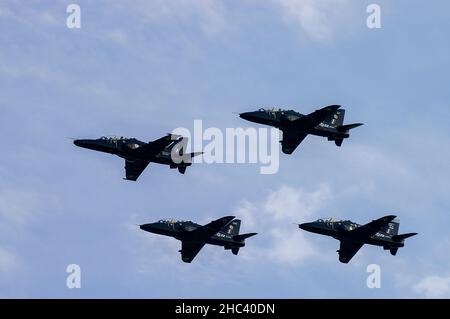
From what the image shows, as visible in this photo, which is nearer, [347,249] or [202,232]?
[202,232]

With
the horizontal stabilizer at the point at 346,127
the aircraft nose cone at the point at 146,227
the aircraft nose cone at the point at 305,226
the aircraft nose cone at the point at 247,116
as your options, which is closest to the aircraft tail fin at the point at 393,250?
the aircraft nose cone at the point at 305,226

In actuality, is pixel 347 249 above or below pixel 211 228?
below

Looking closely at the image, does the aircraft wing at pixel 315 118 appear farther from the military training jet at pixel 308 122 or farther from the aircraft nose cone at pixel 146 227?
the aircraft nose cone at pixel 146 227

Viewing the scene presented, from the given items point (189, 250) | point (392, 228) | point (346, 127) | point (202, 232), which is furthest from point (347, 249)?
point (189, 250)

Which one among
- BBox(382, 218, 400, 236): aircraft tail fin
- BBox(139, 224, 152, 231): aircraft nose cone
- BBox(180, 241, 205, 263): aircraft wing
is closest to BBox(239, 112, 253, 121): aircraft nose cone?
BBox(139, 224, 152, 231): aircraft nose cone

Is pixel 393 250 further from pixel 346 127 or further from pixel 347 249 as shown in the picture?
pixel 346 127

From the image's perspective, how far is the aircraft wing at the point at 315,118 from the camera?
515 ft

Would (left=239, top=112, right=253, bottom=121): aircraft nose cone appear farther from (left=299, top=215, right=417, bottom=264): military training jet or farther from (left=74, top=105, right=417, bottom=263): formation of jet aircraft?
(left=299, top=215, right=417, bottom=264): military training jet

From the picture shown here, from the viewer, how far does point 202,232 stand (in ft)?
529

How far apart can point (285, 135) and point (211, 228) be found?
19.1 metres

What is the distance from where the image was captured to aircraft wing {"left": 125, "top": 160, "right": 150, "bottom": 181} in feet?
537
